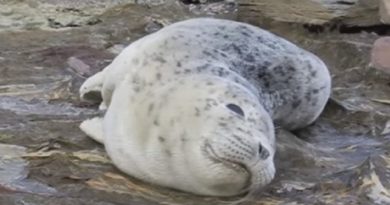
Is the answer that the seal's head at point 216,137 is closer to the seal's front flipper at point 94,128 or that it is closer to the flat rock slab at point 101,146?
the flat rock slab at point 101,146

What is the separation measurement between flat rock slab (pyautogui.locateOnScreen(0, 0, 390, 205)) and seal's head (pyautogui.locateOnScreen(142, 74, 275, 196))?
0.09m

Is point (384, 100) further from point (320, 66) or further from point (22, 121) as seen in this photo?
point (22, 121)

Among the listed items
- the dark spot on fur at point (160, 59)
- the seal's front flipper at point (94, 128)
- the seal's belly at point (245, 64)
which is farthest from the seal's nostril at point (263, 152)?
the seal's front flipper at point (94, 128)

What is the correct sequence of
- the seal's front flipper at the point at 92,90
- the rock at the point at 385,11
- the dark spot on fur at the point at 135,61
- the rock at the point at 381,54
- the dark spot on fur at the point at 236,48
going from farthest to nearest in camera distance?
the rock at the point at 385,11, the rock at the point at 381,54, the seal's front flipper at the point at 92,90, the dark spot on fur at the point at 236,48, the dark spot on fur at the point at 135,61

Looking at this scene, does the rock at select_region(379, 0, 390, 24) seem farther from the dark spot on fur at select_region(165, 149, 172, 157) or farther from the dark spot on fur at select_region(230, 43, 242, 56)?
the dark spot on fur at select_region(165, 149, 172, 157)

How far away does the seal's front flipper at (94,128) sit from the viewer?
2877 millimetres

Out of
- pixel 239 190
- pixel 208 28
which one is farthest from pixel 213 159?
pixel 208 28

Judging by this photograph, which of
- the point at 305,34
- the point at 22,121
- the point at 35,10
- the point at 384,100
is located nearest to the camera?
the point at 22,121

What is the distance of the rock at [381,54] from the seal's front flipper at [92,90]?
0.98 metres

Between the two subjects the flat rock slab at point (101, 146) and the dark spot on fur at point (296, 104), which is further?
the dark spot on fur at point (296, 104)

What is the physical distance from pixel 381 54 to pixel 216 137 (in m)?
1.52

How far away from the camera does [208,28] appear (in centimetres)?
291

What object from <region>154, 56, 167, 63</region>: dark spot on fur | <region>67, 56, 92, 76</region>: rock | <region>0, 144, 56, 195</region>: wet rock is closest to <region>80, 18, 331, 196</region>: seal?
<region>154, 56, 167, 63</region>: dark spot on fur

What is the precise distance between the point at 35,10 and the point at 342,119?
1.82 metres
